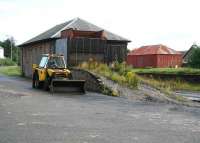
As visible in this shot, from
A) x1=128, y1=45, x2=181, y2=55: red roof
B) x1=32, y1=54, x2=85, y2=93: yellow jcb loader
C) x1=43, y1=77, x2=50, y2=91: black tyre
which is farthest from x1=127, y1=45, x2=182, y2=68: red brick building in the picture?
x1=43, y1=77, x2=50, y2=91: black tyre

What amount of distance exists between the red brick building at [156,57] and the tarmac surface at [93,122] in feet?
188

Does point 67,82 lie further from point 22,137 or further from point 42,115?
point 22,137

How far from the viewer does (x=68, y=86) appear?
22.6m

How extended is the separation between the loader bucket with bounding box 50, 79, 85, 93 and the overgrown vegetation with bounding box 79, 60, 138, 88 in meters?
2.44

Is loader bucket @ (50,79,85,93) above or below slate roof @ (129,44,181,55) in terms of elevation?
below

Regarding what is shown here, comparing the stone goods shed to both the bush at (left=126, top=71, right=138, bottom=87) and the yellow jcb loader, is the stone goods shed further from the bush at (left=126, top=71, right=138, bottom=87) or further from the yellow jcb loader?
the bush at (left=126, top=71, right=138, bottom=87)

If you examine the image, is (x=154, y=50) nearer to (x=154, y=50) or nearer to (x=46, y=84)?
(x=154, y=50)

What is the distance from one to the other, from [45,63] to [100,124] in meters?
12.8

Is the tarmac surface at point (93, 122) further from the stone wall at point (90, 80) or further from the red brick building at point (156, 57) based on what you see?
the red brick building at point (156, 57)

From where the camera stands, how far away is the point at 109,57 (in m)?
32.4

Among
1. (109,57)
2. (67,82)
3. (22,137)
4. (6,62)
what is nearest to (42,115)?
(22,137)

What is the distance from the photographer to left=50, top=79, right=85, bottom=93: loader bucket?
880 inches

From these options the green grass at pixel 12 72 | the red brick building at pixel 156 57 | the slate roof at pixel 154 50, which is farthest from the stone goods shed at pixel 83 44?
the slate roof at pixel 154 50

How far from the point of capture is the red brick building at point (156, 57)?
74.6m
